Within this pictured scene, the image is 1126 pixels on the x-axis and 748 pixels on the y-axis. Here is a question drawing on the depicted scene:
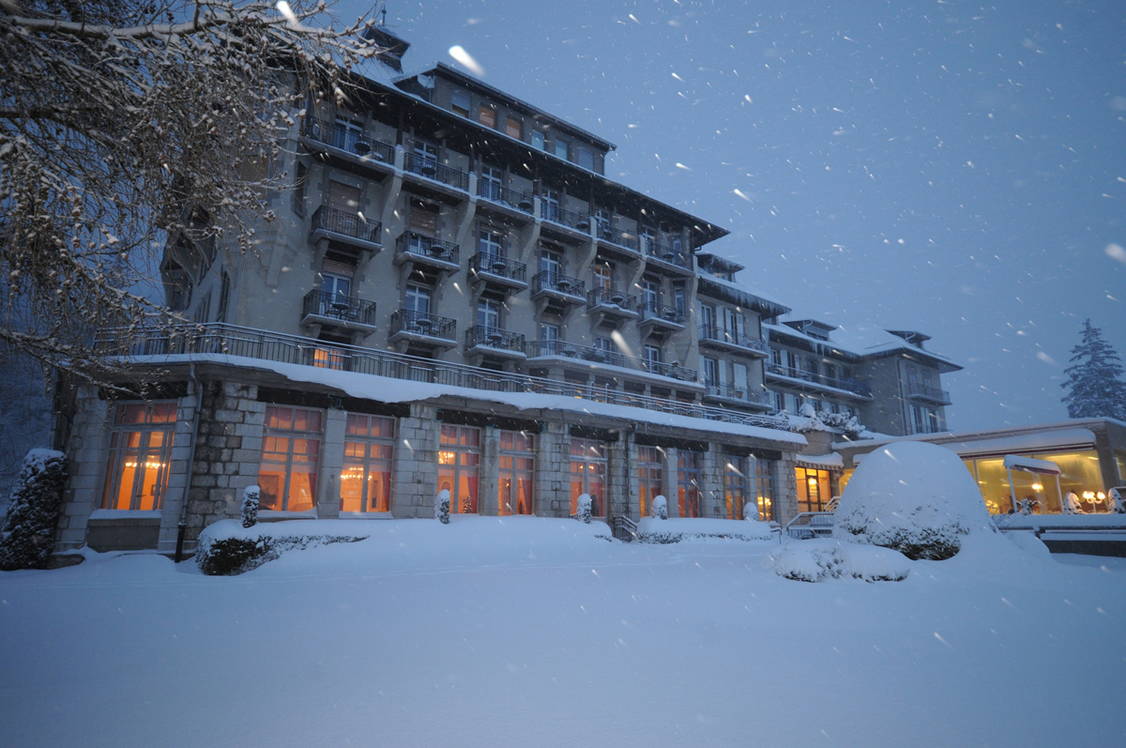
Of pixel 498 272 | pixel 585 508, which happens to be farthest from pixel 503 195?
pixel 585 508

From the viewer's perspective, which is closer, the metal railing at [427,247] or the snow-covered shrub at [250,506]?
the snow-covered shrub at [250,506]

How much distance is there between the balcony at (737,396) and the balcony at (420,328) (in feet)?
56.1

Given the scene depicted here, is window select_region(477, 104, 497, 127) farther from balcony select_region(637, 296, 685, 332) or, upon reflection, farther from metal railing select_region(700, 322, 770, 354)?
metal railing select_region(700, 322, 770, 354)

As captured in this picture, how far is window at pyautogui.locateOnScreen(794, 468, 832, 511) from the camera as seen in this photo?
120 feet

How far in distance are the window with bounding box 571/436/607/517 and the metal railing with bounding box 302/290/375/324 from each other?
978 centimetres

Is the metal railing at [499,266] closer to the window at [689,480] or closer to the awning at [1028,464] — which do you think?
the window at [689,480]

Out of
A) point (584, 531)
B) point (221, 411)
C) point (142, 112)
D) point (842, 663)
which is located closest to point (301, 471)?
point (221, 411)

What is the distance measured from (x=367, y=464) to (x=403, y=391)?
9.09 feet

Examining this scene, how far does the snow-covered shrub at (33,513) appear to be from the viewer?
14.5m

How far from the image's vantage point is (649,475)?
27391 millimetres

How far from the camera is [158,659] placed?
6.01 meters

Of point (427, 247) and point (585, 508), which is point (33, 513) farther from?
point (427, 247)

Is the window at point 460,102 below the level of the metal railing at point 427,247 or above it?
above

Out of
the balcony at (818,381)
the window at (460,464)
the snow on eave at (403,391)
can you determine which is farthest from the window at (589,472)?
the balcony at (818,381)
